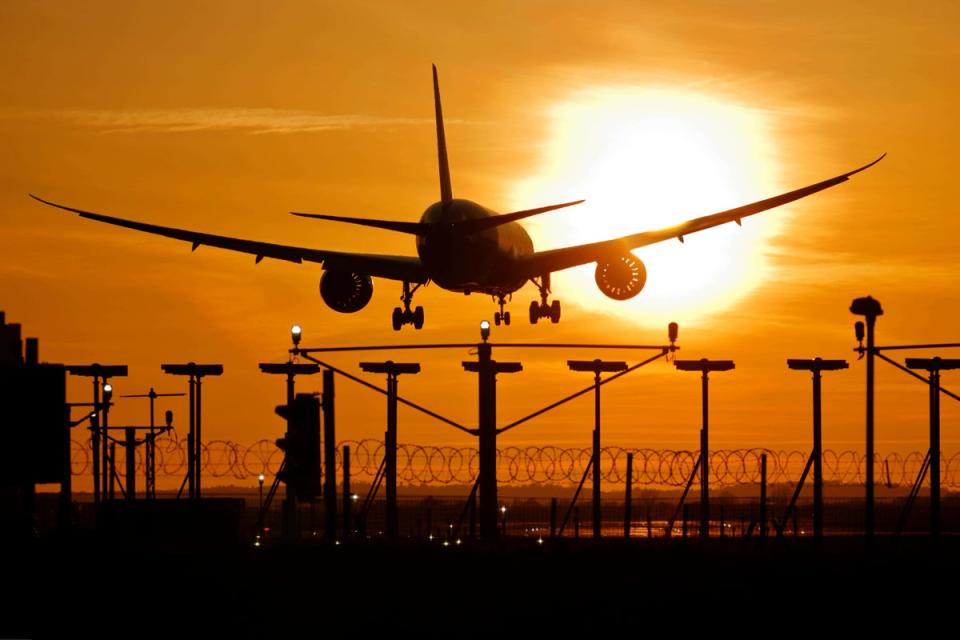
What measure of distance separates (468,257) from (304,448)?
27.6 metres

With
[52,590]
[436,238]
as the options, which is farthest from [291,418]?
[436,238]

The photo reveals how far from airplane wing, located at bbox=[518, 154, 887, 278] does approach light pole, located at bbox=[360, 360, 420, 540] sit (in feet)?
24.5

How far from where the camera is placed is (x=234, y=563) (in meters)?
48.8

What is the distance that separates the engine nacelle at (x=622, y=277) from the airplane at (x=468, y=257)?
0.13 ft

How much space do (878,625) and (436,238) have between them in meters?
29.6

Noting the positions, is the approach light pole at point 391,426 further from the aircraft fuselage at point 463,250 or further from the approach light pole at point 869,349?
the approach light pole at point 869,349

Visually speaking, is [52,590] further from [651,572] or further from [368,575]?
[651,572]

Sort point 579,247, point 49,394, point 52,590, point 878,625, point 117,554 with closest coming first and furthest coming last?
point 878,625 < point 52,590 < point 117,554 < point 49,394 < point 579,247

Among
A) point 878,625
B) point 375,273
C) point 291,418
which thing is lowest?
point 878,625

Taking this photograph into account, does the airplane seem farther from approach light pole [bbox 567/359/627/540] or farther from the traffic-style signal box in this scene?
the traffic-style signal box

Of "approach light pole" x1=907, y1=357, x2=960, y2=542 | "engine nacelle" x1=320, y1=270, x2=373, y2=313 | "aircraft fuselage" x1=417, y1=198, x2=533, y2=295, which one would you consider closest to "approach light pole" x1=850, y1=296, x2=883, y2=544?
"approach light pole" x1=907, y1=357, x2=960, y2=542

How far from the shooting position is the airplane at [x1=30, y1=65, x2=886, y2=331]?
215 feet

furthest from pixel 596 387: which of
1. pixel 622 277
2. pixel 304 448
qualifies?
pixel 304 448

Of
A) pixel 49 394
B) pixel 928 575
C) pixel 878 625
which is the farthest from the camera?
pixel 49 394
